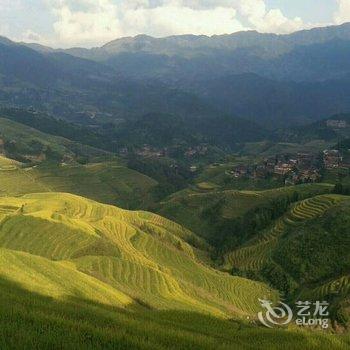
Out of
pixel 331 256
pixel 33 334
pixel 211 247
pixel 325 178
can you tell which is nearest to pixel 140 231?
pixel 211 247

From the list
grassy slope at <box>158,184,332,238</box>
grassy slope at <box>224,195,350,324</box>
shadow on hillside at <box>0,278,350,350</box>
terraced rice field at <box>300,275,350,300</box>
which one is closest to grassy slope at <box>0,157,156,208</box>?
grassy slope at <box>158,184,332,238</box>

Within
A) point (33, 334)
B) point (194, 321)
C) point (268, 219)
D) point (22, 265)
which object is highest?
point (33, 334)

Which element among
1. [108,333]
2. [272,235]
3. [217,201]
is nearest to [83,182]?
[217,201]

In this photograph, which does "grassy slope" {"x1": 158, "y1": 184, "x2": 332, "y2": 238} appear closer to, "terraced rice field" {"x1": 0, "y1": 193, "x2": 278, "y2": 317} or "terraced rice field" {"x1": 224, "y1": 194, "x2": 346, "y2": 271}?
"terraced rice field" {"x1": 224, "y1": 194, "x2": 346, "y2": 271}

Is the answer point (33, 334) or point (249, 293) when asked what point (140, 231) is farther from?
point (33, 334)

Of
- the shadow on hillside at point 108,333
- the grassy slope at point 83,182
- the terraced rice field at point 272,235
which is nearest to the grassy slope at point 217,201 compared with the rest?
the terraced rice field at point 272,235
